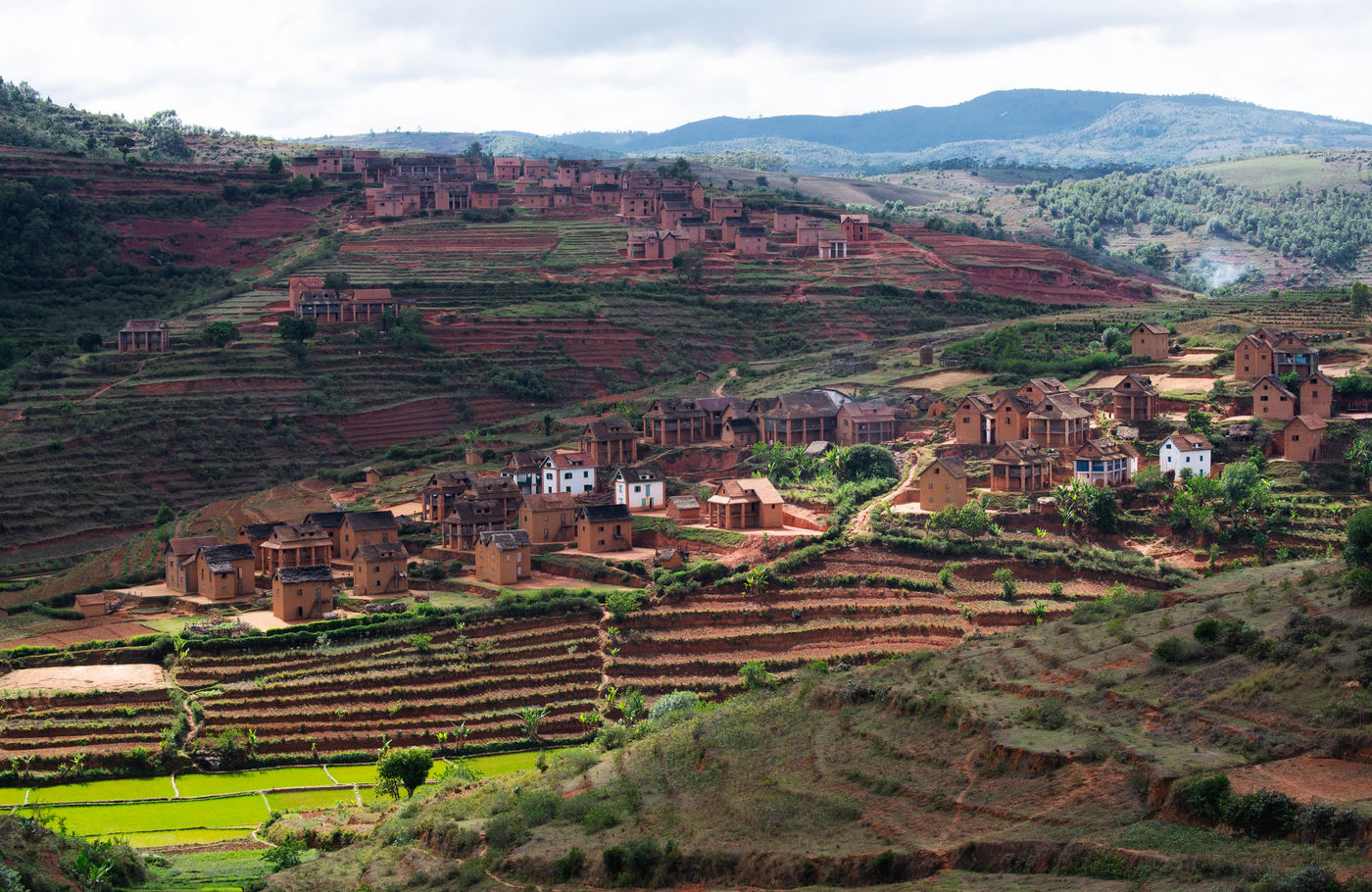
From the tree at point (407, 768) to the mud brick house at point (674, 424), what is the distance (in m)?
27.1

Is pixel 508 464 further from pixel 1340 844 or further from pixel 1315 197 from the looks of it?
pixel 1315 197

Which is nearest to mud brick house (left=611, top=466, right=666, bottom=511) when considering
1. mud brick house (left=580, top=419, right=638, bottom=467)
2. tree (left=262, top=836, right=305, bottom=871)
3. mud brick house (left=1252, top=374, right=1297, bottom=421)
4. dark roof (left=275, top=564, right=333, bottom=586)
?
mud brick house (left=580, top=419, right=638, bottom=467)

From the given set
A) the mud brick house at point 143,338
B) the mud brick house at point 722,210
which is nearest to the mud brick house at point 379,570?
the mud brick house at point 143,338

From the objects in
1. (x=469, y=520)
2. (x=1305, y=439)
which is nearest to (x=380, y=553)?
(x=469, y=520)

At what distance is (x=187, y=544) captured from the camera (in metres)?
47.9

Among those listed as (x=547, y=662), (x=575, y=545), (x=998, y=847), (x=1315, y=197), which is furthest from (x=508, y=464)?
(x=1315, y=197)

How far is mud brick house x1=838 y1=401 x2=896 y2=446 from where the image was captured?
57.3 metres

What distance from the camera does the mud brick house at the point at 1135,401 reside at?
174ft

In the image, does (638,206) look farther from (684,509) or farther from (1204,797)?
(1204,797)

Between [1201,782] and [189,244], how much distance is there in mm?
76276

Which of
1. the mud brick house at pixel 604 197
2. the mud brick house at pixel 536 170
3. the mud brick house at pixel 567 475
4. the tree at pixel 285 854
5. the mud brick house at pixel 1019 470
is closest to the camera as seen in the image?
the tree at pixel 285 854

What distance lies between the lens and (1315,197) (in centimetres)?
12388

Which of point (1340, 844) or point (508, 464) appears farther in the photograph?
point (508, 464)

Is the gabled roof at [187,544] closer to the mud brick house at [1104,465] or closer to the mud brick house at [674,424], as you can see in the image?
the mud brick house at [674,424]
